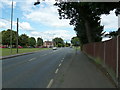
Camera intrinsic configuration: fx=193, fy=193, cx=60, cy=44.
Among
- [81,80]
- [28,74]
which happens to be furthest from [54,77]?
[28,74]

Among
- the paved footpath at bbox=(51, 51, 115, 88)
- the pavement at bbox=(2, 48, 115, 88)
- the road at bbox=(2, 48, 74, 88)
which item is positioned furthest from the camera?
the road at bbox=(2, 48, 74, 88)

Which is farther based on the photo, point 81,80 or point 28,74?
point 28,74

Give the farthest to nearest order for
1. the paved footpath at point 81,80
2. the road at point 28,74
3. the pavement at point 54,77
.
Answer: the road at point 28,74
the pavement at point 54,77
the paved footpath at point 81,80

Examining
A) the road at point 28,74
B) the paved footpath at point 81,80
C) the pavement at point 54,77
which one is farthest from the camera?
the road at point 28,74

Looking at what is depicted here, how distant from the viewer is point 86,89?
7.40 metres

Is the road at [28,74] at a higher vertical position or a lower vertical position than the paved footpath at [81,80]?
lower

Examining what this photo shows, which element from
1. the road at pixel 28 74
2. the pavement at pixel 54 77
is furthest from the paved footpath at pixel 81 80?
the road at pixel 28 74

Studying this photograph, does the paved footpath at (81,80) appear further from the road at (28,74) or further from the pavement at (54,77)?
the road at (28,74)

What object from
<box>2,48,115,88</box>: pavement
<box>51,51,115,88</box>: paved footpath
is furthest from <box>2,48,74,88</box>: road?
<box>51,51,115,88</box>: paved footpath

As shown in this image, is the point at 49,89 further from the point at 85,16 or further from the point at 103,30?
the point at 103,30

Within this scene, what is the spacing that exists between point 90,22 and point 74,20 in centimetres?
613

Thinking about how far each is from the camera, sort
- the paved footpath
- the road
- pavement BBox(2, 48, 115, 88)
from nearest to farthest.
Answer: the paved footpath, pavement BBox(2, 48, 115, 88), the road

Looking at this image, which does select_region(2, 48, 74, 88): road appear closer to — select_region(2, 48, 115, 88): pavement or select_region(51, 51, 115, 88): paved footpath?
select_region(2, 48, 115, 88): pavement

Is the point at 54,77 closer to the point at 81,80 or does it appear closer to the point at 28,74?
the point at 81,80
